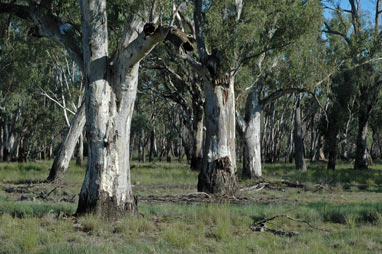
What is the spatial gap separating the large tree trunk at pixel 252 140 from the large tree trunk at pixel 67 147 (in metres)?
7.01

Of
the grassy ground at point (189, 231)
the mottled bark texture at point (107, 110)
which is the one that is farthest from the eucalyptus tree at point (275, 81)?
the mottled bark texture at point (107, 110)

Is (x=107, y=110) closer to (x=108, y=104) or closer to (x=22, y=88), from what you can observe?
(x=108, y=104)

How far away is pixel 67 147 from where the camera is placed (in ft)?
53.2

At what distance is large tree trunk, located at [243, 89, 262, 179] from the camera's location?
17828 mm

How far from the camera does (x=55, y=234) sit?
22.6 feet

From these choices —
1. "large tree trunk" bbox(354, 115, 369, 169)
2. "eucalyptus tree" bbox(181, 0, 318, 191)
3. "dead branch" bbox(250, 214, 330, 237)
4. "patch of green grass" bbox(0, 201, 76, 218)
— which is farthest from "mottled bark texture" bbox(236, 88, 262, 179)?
"large tree trunk" bbox(354, 115, 369, 169)

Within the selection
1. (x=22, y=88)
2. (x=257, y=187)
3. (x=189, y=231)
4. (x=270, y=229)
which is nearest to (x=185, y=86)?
(x=257, y=187)

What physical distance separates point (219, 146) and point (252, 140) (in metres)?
5.92

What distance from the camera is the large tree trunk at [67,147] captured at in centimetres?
1600

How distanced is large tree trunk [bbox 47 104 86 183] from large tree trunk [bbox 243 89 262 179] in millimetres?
7008

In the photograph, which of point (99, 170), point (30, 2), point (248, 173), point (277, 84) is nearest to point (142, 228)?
point (99, 170)

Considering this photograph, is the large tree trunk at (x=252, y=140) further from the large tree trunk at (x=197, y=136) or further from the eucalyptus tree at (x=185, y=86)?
the large tree trunk at (x=197, y=136)

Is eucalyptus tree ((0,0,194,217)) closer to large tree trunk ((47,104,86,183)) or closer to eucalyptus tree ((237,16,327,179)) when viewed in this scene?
large tree trunk ((47,104,86,183))

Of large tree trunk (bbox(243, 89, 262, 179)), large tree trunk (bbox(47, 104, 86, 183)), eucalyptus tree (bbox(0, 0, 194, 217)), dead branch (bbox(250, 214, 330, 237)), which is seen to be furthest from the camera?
large tree trunk (bbox(243, 89, 262, 179))
